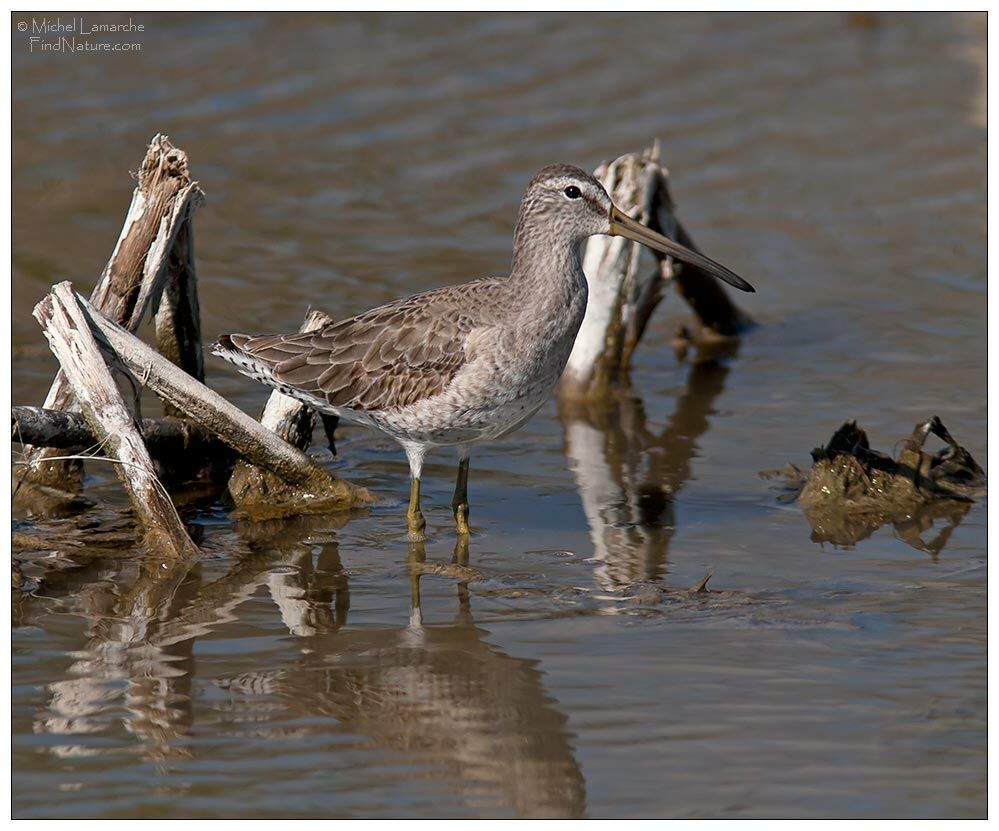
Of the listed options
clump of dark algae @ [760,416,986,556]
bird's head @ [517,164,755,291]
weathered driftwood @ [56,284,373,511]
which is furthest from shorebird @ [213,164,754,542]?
clump of dark algae @ [760,416,986,556]

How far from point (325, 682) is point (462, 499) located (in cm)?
190

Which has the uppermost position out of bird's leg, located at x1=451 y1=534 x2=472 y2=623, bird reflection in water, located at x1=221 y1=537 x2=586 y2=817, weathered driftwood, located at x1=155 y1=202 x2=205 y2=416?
weathered driftwood, located at x1=155 y1=202 x2=205 y2=416

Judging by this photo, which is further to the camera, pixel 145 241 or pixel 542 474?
pixel 542 474

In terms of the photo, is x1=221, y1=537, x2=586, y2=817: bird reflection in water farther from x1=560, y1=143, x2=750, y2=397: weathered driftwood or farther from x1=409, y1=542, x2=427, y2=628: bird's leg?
x1=560, y1=143, x2=750, y2=397: weathered driftwood

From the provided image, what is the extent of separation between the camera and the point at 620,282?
9.84 meters

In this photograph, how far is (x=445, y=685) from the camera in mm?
6137

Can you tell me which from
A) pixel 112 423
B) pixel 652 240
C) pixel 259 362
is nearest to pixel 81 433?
pixel 112 423

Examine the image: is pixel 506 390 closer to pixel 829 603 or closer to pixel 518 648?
pixel 518 648

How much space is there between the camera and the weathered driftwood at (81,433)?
24.3ft

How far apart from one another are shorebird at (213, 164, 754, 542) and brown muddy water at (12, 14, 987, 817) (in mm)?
669

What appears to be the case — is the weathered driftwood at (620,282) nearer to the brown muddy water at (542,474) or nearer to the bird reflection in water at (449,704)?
the brown muddy water at (542,474)

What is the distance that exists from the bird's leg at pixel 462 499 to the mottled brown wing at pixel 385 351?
540mm

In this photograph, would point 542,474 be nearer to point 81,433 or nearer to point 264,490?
point 264,490

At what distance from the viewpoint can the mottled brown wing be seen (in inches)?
289
